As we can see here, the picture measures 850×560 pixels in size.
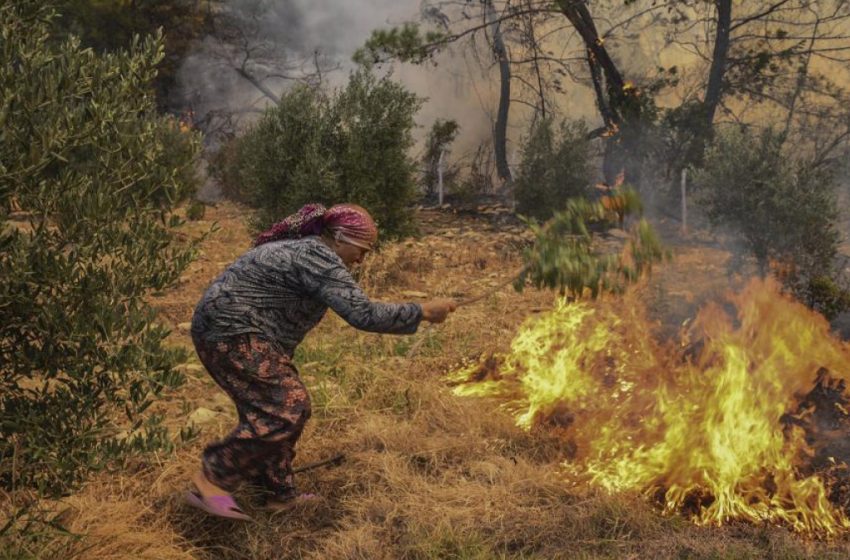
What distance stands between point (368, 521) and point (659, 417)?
2.10 m

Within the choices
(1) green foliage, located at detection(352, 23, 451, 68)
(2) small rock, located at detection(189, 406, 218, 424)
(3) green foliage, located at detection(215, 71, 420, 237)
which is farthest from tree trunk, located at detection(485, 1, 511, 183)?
(2) small rock, located at detection(189, 406, 218, 424)

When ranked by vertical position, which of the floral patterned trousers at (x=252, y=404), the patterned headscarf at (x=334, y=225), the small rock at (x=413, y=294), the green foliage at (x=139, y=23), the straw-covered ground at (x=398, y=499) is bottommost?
the straw-covered ground at (x=398, y=499)

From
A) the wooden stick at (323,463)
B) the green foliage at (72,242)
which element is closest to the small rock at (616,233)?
the wooden stick at (323,463)

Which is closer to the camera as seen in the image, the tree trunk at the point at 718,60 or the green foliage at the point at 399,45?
the tree trunk at the point at 718,60

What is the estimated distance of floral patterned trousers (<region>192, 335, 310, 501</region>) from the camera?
3615mm

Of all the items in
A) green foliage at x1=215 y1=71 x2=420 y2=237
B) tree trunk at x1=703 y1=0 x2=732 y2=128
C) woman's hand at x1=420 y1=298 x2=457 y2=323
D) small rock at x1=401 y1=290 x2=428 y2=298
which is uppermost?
tree trunk at x1=703 y1=0 x2=732 y2=128

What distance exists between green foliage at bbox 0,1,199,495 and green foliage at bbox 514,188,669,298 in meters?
2.35

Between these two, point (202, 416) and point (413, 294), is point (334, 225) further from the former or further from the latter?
point (413, 294)

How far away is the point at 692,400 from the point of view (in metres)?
4.88

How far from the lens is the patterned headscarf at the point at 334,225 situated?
3.81 meters

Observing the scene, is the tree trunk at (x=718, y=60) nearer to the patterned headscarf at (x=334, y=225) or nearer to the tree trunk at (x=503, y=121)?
the tree trunk at (x=503, y=121)

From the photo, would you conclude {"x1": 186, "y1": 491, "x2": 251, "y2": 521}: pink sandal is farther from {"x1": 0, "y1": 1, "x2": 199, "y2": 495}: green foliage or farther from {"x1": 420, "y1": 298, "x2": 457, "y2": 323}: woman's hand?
{"x1": 420, "y1": 298, "x2": 457, "y2": 323}: woman's hand

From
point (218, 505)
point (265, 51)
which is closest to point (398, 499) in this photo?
point (218, 505)

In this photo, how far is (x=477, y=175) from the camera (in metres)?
18.1
